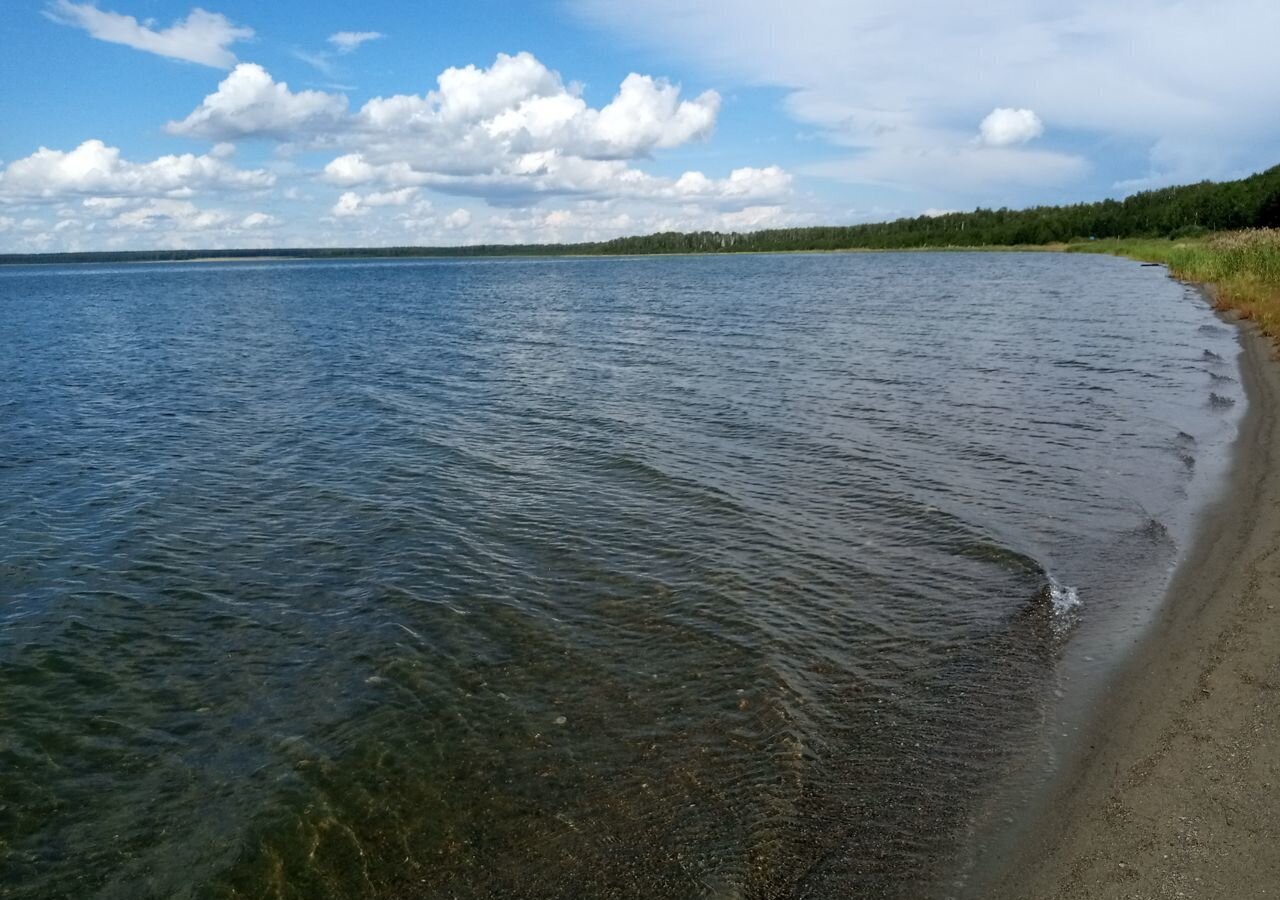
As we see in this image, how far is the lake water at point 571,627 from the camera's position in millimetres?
8227

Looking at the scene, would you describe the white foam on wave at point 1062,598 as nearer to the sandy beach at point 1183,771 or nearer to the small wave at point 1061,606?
the small wave at point 1061,606

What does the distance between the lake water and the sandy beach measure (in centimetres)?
53

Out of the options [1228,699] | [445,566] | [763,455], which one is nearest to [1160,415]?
[763,455]

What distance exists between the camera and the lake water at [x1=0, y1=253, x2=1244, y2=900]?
8227mm

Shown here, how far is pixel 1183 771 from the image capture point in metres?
8.55

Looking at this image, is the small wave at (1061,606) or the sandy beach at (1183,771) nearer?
the sandy beach at (1183,771)

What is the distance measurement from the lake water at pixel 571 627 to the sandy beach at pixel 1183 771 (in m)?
0.53

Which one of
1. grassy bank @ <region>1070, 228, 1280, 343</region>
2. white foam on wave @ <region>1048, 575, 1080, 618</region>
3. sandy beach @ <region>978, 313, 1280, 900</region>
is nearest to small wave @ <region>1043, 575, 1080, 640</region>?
white foam on wave @ <region>1048, 575, 1080, 618</region>

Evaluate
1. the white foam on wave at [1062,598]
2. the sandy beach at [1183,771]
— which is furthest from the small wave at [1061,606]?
the sandy beach at [1183,771]

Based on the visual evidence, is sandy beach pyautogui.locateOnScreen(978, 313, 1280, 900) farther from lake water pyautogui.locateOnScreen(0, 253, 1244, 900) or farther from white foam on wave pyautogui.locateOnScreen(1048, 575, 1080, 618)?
white foam on wave pyautogui.locateOnScreen(1048, 575, 1080, 618)

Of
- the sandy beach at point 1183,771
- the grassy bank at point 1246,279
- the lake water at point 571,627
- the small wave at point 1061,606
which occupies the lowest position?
the lake water at point 571,627

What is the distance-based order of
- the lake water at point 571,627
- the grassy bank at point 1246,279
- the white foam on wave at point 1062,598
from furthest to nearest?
1. the grassy bank at point 1246,279
2. the white foam on wave at point 1062,598
3. the lake water at point 571,627

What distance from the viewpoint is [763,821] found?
8258mm

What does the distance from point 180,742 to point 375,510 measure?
8.61 meters
